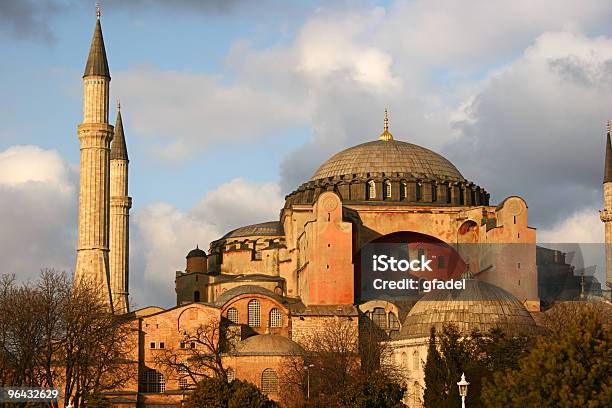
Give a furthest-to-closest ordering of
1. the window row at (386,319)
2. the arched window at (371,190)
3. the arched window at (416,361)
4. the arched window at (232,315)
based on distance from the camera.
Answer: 1. the arched window at (371,190)
2. the arched window at (232,315)
3. the window row at (386,319)
4. the arched window at (416,361)

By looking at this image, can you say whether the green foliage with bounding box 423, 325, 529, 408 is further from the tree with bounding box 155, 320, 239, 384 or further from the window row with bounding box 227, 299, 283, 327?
the tree with bounding box 155, 320, 239, 384

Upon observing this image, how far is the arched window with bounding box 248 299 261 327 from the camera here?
223 ft

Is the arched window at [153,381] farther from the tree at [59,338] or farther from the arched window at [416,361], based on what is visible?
the arched window at [416,361]

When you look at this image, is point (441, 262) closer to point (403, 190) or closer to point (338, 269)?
point (403, 190)

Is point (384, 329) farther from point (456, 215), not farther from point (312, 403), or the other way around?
point (312, 403)

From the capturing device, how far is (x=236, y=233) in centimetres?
8100

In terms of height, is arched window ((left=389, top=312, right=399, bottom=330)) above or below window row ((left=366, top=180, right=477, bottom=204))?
below

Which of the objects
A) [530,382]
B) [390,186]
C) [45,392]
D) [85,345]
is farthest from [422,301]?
[530,382]

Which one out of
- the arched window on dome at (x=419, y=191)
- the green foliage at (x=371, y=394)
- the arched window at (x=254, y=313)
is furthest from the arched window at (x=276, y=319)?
the green foliage at (x=371, y=394)

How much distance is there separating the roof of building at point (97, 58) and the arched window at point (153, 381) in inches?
549

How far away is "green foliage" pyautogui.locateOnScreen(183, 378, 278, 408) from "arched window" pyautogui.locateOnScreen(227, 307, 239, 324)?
557 inches

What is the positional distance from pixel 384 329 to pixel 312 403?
1340 cm

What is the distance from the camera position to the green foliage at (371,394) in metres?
51.0

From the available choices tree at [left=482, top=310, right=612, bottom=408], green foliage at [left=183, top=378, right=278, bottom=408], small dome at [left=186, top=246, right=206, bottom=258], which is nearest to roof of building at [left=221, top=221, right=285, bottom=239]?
small dome at [left=186, top=246, right=206, bottom=258]
